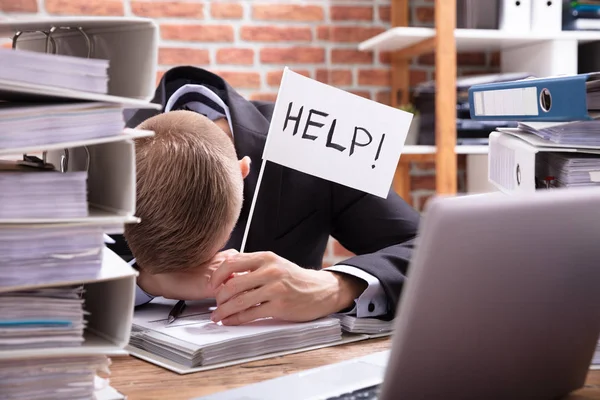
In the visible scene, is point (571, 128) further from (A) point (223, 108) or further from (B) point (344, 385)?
(A) point (223, 108)

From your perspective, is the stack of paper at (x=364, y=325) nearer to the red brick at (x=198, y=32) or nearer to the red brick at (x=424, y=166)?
the red brick at (x=198, y=32)

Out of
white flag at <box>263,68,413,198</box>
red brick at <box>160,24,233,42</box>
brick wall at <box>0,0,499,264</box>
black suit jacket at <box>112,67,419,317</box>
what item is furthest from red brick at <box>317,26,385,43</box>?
white flag at <box>263,68,413,198</box>

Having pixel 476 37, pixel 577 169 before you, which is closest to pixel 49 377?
pixel 577 169

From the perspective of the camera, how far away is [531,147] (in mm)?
852

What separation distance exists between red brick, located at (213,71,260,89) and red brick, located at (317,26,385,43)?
311 millimetres

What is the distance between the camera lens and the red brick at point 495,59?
3014 mm

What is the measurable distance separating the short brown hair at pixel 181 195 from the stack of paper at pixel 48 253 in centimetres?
29

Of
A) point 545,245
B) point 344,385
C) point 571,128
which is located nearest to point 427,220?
point 545,245

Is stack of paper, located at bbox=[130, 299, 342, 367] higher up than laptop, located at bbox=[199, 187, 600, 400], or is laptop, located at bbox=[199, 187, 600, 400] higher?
laptop, located at bbox=[199, 187, 600, 400]

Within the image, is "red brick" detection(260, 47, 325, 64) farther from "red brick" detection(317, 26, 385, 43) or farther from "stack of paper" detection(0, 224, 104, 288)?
"stack of paper" detection(0, 224, 104, 288)

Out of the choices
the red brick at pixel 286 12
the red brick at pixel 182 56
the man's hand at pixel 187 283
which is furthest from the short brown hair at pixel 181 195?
the red brick at pixel 286 12

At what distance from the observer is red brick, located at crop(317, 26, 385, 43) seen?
285cm

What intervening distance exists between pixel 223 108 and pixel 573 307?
→ 1.01 meters

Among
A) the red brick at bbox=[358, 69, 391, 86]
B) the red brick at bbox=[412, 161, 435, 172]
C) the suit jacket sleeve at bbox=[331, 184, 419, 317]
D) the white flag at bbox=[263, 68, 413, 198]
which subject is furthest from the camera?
the red brick at bbox=[412, 161, 435, 172]
